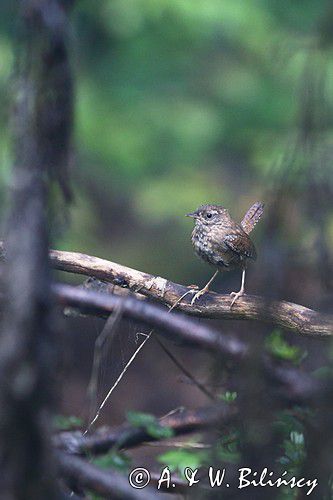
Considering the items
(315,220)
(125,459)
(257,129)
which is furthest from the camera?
(257,129)

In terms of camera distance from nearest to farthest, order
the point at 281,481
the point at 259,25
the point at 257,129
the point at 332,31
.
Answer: the point at 332,31 < the point at 281,481 < the point at 259,25 < the point at 257,129

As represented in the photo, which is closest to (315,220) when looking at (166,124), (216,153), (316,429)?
(316,429)

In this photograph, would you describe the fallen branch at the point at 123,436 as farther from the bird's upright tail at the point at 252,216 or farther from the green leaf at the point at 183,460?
the bird's upright tail at the point at 252,216

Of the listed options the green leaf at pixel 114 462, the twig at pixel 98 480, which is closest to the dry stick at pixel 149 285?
the green leaf at pixel 114 462

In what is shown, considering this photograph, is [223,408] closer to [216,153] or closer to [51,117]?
[51,117]

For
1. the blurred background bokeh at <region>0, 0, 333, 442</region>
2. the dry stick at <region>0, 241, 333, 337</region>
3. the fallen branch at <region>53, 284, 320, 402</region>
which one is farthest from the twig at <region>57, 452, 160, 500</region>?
the blurred background bokeh at <region>0, 0, 333, 442</region>

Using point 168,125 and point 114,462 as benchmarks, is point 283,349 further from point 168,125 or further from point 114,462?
point 168,125
